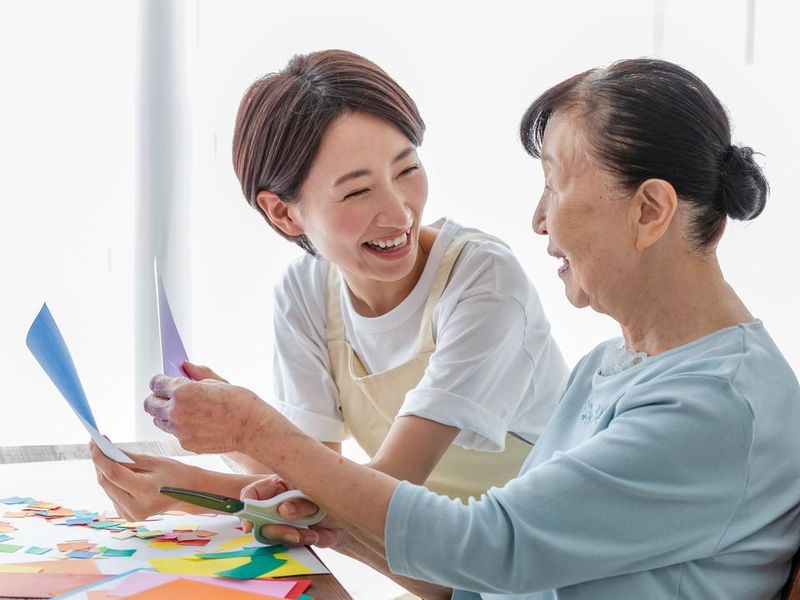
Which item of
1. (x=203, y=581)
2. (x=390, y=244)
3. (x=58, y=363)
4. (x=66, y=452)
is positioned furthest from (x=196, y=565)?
(x=66, y=452)

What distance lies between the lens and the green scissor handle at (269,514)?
115cm

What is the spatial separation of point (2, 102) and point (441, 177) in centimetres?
134

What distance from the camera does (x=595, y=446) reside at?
3.12ft

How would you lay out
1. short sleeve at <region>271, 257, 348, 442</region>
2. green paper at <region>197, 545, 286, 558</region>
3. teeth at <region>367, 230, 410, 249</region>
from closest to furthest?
green paper at <region>197, 545, 286, 558</region> < teeth at <region>367, 230, 410, 249</region> < short sleeve at <region>271, 257, 348, 442</region>

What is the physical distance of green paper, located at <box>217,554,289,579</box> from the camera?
1068 mm

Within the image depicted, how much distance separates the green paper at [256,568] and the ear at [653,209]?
0.54 m

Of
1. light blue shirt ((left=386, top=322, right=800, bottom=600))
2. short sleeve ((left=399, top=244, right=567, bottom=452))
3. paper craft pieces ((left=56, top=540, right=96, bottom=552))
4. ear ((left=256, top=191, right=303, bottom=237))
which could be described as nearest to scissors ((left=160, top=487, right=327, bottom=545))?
paper craft pieces ((left=56, top=540, right=96, bottom=552))

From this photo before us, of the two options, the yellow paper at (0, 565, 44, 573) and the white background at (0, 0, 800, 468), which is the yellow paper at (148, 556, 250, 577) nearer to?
the yellow paper at (0, 565, 44, 573)

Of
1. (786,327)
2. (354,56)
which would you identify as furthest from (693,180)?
(786,327)

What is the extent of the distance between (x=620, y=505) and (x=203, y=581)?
45cm

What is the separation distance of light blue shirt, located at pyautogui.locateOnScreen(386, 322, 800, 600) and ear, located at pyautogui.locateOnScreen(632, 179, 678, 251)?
13cm

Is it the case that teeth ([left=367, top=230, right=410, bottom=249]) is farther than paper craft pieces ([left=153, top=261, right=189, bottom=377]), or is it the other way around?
teeth ([left=367, top=230, right=410, bottom=249])

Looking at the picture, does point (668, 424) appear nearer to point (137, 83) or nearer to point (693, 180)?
point (693, 180)

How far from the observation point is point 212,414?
44.2 inches
